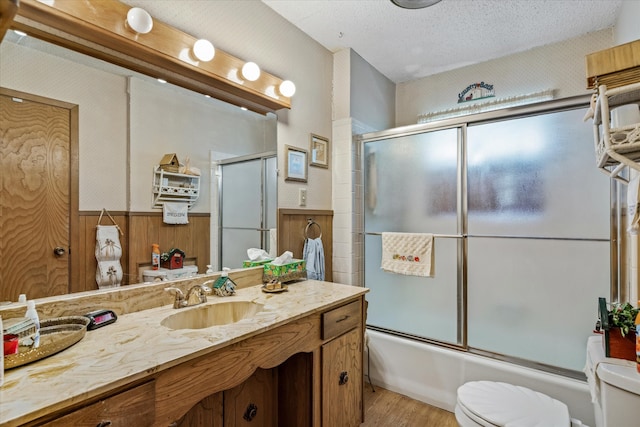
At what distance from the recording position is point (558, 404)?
1.48m

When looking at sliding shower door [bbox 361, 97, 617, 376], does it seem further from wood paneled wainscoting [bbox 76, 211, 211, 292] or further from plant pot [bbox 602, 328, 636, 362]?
wood paneled wainscoting [bbox 76, 211, 211, 292]

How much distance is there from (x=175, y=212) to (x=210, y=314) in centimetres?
48

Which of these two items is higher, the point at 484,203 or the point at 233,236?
the point at 484,203

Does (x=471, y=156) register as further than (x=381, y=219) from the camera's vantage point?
No

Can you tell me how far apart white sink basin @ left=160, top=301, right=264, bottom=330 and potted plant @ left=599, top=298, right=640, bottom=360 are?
1322mm

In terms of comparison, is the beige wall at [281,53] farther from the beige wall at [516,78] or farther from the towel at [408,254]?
the beige wall at [516,78]

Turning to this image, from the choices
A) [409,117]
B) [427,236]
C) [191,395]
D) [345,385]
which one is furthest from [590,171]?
[191,395]

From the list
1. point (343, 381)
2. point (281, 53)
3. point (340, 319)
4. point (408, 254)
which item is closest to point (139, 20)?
point (281, 53)

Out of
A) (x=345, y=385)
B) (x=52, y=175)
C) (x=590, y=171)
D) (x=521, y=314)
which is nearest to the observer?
(x=52, y=175)

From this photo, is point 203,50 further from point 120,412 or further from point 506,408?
point 506,408

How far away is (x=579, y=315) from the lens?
5.84 ft

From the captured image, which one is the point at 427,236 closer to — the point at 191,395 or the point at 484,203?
the point at 484,203

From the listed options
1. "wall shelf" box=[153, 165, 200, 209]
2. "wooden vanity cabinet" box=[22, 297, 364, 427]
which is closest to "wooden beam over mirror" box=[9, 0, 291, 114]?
"wall shelf" box=[153, 165, 200, 209]

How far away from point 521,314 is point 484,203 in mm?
683
